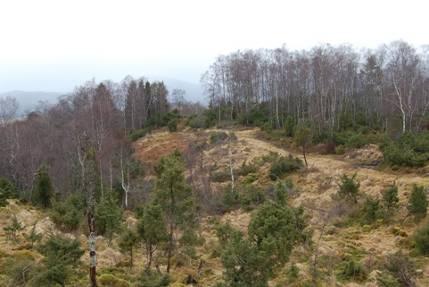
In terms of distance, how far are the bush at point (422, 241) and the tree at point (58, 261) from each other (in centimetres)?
1370

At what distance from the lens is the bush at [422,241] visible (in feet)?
60.6

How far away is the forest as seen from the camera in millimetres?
15180

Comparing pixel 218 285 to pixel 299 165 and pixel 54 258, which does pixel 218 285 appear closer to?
pixel 54 258

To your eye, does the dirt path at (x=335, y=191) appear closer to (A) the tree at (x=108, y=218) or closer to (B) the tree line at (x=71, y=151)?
(A) the tree at (x=108, y=218)

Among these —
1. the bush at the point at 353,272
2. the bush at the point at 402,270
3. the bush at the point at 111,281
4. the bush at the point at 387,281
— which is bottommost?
the bush at the point at 353,272

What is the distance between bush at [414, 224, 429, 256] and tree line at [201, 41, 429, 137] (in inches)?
777

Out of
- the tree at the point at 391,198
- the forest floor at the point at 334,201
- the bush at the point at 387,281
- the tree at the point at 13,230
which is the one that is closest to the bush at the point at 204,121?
the forest floor at the point at 334,201

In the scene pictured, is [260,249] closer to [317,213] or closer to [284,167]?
[317,213]

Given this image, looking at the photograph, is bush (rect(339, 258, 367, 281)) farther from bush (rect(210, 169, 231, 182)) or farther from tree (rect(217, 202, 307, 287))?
bush (rect(210, 169, 231, 182))

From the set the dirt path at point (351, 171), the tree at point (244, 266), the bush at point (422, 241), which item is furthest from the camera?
the dirt path at point (351, 171)

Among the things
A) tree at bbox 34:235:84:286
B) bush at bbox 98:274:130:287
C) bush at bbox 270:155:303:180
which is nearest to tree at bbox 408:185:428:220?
bush at bbox 270:155:303:180

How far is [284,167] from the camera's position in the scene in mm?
34000

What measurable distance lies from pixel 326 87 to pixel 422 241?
27867 mm

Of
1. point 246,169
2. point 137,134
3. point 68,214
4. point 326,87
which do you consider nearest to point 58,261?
point 68,214
